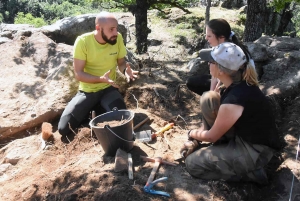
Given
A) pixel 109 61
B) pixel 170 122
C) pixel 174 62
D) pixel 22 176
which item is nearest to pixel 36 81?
pixel 109 61

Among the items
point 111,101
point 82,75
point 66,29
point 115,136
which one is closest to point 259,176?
point 115,136

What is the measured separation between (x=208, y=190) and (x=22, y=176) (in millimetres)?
2314

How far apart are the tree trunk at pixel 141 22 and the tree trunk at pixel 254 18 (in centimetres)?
286

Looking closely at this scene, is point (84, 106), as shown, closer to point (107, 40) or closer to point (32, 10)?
point (107, 40)

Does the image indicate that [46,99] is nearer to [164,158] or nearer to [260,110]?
[164,158]

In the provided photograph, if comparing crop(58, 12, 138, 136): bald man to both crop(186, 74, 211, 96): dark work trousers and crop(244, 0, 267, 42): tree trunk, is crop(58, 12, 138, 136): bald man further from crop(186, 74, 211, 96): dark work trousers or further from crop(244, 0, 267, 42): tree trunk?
crop(244, 0, 267, 42): tree trunk

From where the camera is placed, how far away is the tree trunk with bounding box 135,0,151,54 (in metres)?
8.73

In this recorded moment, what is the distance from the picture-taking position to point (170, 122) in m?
4.57

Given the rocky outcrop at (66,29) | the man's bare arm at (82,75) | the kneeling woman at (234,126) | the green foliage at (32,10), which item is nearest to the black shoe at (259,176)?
the kneeling woman at (234,126)

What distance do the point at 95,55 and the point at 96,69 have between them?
0.23 m

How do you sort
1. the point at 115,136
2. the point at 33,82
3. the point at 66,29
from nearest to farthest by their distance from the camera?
1. the point at 115,136
2. the point at 33,82
3. the point at 66,29

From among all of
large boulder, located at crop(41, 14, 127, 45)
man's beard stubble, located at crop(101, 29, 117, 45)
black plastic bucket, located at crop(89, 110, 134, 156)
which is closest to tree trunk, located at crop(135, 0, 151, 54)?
large boulder, located at crop(41, 14, 127, 45)

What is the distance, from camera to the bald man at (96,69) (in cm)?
427

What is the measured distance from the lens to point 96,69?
455 centimetres
